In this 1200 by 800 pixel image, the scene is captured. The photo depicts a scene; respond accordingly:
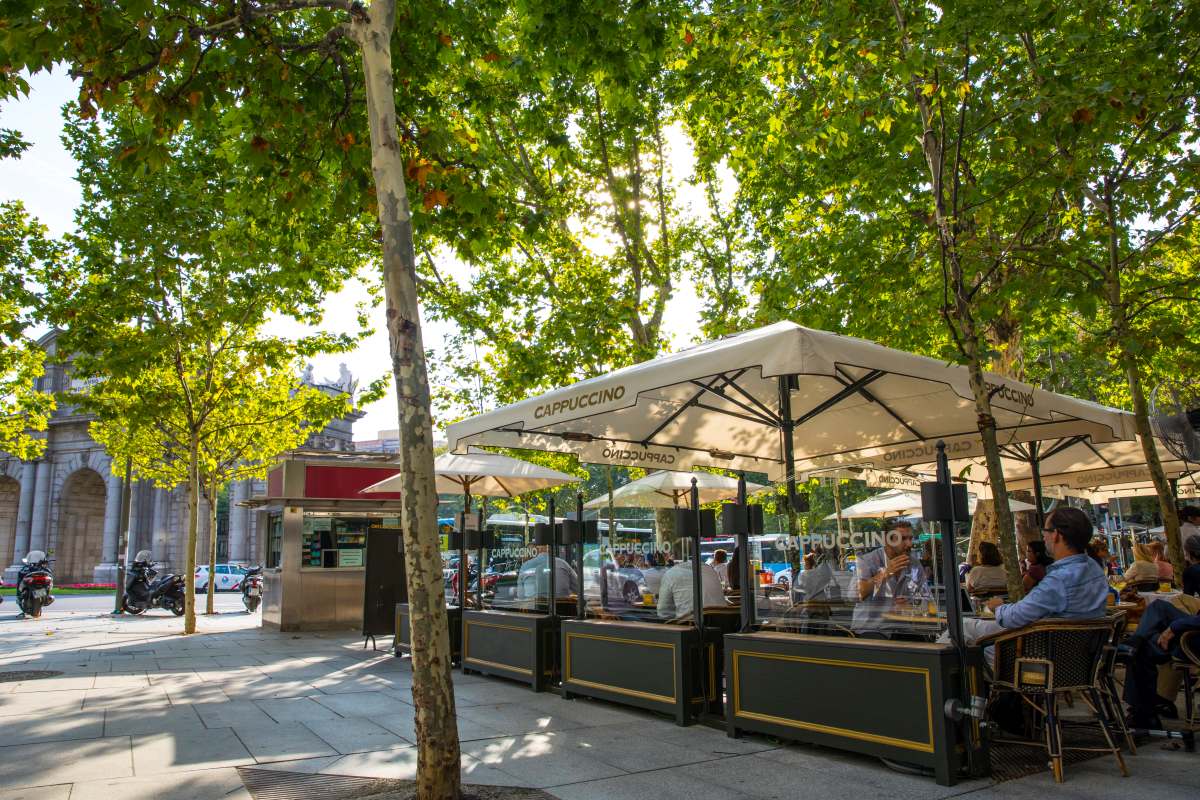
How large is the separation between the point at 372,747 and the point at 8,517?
50.0 meters

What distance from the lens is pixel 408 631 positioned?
36.1 ft

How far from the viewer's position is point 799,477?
6.75 m

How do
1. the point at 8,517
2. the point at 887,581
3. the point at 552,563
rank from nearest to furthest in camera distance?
the point at 887,581 → the point at 552,563 → the point at 8,517

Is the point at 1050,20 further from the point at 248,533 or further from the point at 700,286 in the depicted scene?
the point at 248,533

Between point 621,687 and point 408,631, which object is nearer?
point 621,687

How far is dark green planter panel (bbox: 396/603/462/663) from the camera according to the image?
1013 cm

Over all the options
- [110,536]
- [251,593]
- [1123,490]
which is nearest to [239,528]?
[110,536]

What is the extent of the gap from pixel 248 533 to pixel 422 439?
43.9 meters

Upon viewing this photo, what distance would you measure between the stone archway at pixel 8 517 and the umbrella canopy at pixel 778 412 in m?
46.6

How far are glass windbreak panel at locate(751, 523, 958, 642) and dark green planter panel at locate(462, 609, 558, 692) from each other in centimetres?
297

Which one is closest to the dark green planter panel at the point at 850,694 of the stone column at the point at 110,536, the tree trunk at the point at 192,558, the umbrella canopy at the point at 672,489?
the umbrella canopy at the point at 672,489

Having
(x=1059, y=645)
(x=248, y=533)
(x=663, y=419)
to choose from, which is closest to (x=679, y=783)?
(x=1059, y=645)

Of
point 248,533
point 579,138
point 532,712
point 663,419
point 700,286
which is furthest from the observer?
point 248,533

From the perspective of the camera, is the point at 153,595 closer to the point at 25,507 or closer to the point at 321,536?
the point at 321,536
